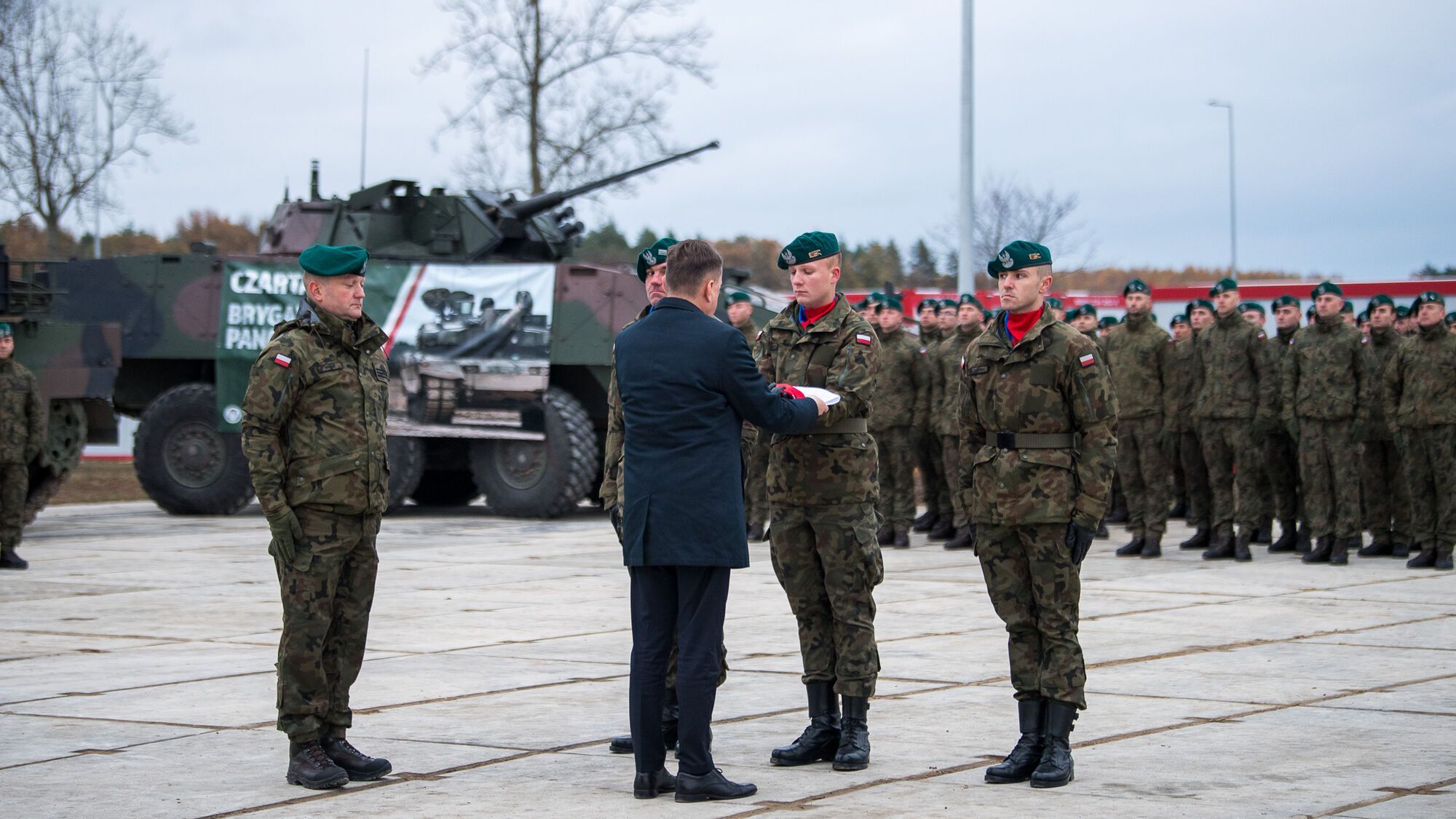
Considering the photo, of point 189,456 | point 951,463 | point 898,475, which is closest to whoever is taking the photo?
point 898,475

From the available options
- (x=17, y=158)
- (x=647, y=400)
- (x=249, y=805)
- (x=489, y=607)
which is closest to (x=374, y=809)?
(x=249, y=805)

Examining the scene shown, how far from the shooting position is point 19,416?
40.0 ft

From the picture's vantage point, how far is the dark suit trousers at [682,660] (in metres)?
5.27

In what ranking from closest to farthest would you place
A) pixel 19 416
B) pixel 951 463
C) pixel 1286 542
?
pixel 19 416 → pixel 1286 542 → pixel 951 463

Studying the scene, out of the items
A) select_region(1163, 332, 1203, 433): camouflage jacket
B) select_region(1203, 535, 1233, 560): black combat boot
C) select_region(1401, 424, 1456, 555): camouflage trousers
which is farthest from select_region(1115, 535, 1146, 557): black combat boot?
select_region(1401, 424, 1456, 555): camouflage trousers

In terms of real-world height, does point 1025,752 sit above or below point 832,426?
below

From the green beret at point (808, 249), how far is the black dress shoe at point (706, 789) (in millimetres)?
1793

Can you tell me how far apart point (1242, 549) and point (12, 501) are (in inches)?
351

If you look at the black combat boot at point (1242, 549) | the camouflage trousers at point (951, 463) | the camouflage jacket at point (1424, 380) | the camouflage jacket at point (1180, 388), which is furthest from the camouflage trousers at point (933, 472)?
the camouflage jacket at point (1424, 380)

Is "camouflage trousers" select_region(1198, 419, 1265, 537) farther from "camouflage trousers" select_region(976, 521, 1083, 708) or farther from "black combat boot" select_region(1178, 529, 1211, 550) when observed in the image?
"camouflage trousers" select_region(976, 521, 1083, 708)

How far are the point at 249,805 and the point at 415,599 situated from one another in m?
5.14

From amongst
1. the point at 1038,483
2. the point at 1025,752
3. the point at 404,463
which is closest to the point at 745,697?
the point at 1025,752

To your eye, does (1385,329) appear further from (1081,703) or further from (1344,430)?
(1081,703)

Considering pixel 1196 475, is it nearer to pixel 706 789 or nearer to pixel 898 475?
pixel 898 475
